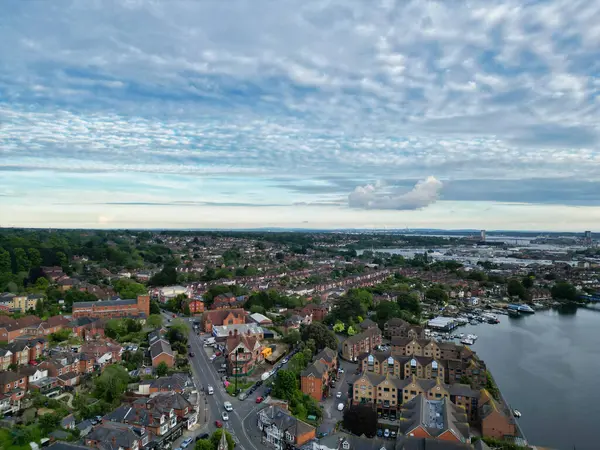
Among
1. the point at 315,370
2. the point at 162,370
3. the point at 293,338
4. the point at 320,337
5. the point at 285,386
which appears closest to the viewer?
the point at 285,386

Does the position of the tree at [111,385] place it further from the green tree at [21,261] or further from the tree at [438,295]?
the tree at [438,295]

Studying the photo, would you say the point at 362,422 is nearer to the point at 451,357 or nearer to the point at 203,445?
the point at 203,445

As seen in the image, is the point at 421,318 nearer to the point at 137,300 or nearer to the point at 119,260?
the point at 137,300

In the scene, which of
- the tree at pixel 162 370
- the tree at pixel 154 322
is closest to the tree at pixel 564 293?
the tree at pixel 154 322

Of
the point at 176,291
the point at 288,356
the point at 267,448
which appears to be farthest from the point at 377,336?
the point at 176,291

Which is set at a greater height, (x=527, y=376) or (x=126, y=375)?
(x=126, y=375)

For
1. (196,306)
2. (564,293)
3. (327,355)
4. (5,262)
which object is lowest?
(564,293)

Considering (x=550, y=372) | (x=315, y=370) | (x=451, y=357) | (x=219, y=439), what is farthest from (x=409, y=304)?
(x=219, y=439)

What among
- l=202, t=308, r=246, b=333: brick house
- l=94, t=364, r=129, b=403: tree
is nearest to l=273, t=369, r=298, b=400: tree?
l=94, t=364, r=129, b=403: tree
